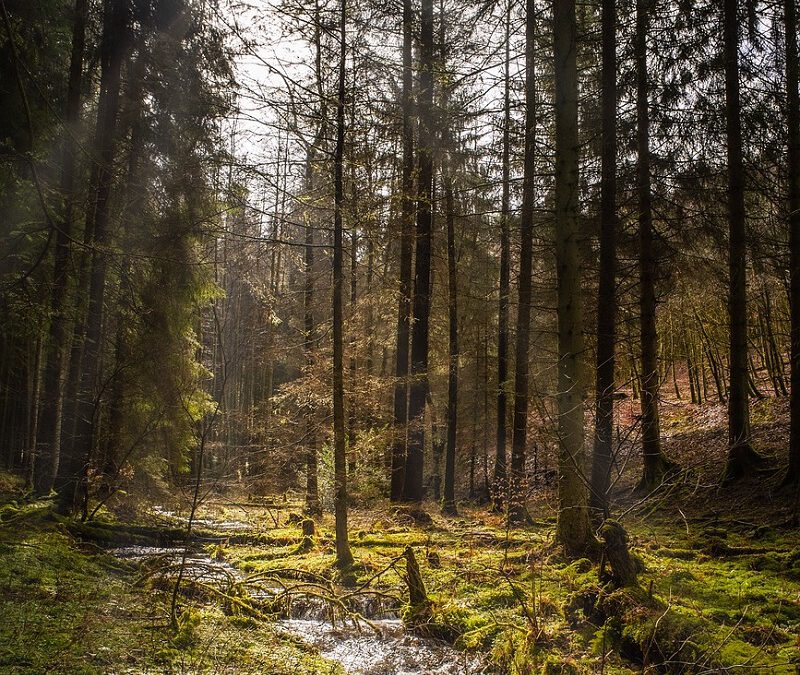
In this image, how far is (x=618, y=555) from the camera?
17.8 ft

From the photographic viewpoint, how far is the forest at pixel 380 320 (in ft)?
17.0

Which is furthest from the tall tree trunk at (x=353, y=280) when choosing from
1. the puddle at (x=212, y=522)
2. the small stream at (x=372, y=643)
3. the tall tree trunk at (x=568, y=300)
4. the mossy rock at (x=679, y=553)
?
the mossy rock at (x=679, y=553)

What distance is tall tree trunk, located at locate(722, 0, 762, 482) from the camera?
35.0ft

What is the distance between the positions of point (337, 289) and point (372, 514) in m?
7.00

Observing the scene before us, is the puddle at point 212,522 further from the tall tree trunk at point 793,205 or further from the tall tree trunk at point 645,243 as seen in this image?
the tall tree trunk at point 793,205

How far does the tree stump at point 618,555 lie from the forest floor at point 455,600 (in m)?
0.18

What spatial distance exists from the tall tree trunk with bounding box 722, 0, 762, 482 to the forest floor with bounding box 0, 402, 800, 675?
1.02 m

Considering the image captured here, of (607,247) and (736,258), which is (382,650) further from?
(736,258)

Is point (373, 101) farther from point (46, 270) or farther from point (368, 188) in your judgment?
point (46, 270)

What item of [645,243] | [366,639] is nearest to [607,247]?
[645,243]

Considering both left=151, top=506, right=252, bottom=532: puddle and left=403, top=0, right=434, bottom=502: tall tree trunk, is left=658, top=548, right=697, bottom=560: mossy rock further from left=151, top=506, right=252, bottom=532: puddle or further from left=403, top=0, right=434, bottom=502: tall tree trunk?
left=151, top=506, right=252, bottom=532: puddle

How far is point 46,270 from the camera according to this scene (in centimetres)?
1156

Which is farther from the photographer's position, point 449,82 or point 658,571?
point 449,82

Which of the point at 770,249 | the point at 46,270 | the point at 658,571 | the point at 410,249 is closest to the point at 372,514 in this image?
the point at 410,249
